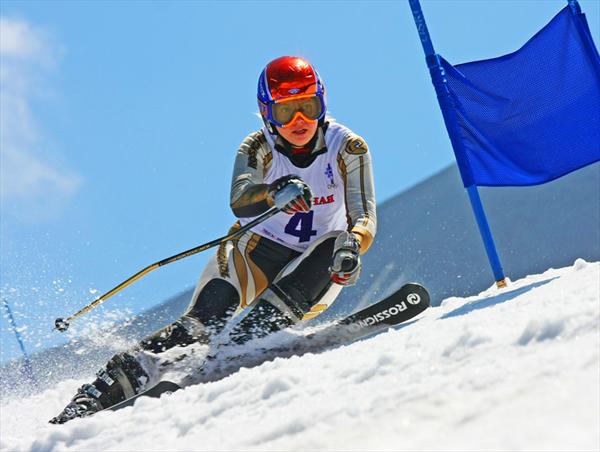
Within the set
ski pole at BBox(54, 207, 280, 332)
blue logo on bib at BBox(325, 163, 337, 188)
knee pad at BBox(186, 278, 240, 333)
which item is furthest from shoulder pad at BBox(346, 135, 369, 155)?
knee pad at BBox(186, 278, 240, 333)

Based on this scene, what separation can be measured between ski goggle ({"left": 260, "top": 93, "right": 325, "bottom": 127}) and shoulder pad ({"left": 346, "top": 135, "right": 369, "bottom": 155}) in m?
0.22

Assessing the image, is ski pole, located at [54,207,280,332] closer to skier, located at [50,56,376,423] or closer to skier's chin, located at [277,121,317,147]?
skier, located at [50,56,376,423]

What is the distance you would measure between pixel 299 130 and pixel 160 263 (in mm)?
1031

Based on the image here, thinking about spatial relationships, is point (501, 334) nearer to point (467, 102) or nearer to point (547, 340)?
point (547, 340)

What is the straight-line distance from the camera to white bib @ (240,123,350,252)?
4773mm

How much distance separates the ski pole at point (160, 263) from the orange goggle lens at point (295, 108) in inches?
20.2

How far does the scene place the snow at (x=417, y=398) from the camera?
2.01 m

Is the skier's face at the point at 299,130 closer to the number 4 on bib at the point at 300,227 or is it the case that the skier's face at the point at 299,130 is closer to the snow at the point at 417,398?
the number 4 on bib at the point at 300,227

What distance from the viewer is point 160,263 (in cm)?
482

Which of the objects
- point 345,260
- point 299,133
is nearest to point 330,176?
point 299,133

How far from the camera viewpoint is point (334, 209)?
4855 millimetres

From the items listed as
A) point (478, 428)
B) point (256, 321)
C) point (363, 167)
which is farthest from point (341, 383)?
point (363, 167)

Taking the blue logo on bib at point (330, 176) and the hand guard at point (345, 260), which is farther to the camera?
the blue logo on bib at point (330, 176)

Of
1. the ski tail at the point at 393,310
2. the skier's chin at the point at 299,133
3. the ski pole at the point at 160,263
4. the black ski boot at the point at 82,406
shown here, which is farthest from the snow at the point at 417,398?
the skier's chin at the point at 299,133
